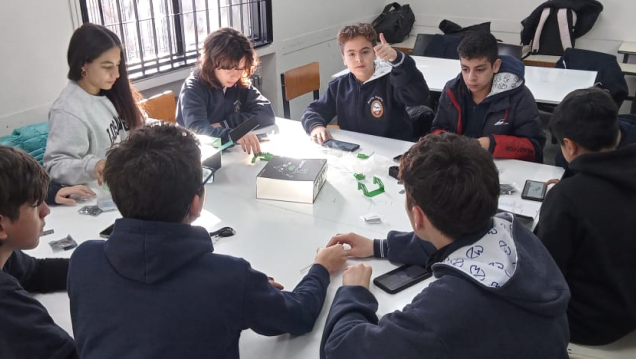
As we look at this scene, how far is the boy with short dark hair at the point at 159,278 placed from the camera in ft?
3.24

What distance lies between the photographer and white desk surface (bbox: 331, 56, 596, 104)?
3318 millimetres

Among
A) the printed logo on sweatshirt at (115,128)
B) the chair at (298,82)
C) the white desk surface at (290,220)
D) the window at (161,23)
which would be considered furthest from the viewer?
the chair at (298,82)

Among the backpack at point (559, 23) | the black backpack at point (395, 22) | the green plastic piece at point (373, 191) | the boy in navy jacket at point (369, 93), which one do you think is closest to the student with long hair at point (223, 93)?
the boy in navy jacket at point (369, 93)

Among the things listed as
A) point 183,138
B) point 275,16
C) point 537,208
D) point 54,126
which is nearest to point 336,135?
point 537,208

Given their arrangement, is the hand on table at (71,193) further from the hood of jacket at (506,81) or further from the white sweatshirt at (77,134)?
the hood of jacket at (506,81)

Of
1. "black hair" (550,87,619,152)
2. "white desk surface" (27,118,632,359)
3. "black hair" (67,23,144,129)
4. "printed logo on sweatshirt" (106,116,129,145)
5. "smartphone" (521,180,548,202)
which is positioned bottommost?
"white desk surface" (27,118,632,359)

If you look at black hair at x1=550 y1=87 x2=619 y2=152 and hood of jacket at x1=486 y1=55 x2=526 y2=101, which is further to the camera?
hood of jacket at x1=486 y1=55 x2=526 y2=101

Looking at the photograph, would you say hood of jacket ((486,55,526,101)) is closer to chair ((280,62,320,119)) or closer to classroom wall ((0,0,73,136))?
chair ((280,62,320,119))

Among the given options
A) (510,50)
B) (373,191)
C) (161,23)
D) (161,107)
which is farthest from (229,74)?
(510,50)

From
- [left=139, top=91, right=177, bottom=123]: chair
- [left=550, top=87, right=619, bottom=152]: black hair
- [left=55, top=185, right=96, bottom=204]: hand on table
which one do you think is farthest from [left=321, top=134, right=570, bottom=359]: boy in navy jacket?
[left=139, top=91, right=177, bottom=123]: chair

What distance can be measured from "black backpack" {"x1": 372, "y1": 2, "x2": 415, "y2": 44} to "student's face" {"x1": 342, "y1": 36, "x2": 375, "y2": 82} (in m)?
3.10

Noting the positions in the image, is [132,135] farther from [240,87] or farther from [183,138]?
[240,87]

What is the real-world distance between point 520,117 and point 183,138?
1.74 metres

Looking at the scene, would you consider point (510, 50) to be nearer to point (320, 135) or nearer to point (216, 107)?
point (320, 135)
